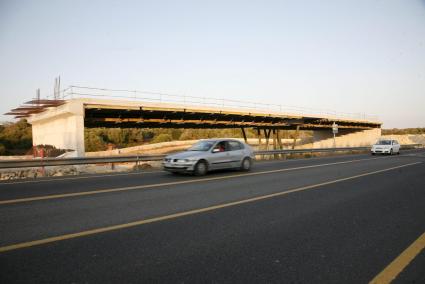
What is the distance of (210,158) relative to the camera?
12664 mm

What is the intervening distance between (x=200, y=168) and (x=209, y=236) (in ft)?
25.1

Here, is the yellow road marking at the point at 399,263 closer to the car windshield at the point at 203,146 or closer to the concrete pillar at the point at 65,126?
the car windshield at the point at 203,146

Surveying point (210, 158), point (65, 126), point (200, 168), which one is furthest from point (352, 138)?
point (200, 168)

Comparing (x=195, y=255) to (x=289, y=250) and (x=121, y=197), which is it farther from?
(x=121, y=197)

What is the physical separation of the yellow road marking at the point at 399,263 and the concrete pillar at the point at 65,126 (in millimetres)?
20325

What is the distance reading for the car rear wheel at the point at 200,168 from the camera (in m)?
12.2

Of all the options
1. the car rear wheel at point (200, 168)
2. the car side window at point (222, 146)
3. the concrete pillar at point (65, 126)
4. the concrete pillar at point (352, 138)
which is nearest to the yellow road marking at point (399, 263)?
the car rear wheel at point (200, 168)

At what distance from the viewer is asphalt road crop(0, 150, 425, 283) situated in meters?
3.39

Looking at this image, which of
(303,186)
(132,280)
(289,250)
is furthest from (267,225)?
(303,186)

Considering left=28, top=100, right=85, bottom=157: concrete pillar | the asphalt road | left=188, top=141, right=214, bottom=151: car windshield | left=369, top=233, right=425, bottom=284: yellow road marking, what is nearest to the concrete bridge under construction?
left=28, top=100, right=85, bottom=157: concrete pillar

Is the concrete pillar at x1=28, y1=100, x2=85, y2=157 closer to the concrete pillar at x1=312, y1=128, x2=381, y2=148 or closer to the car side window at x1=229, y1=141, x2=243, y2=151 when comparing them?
the car side window at x1=229, y1=141, x2=243, y2=151

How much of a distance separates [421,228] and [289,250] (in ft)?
8.52

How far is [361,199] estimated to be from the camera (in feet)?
25.0

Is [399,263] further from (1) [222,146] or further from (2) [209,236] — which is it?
(1) [222,146]
